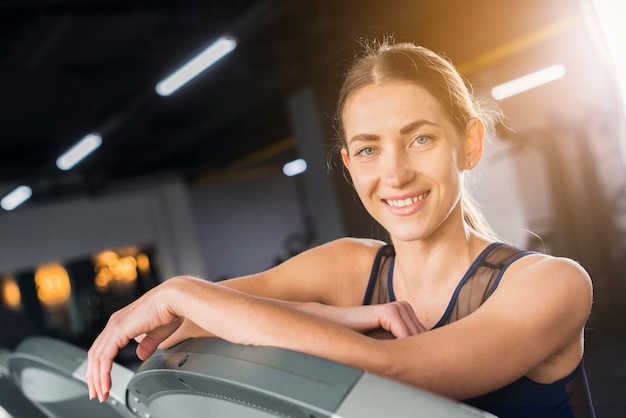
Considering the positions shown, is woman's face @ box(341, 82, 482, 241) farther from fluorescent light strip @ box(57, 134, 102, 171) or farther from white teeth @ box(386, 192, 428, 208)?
fluorescent light strip @ box(57, 134, 102, 171)

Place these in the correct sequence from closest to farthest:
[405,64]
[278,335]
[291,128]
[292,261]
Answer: [278,335], [405,64], [292,261], [291,128]

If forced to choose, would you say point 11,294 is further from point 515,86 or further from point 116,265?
point 515,86

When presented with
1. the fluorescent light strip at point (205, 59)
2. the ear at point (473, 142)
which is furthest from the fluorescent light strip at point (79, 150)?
the ear at point (473, 142)

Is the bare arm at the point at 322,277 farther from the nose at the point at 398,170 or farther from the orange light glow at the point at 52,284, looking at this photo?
the orange light glow at the point at 52,284

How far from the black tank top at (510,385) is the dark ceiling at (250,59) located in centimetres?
18

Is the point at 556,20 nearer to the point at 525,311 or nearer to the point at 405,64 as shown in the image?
the point at 405,64

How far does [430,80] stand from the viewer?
55 cm

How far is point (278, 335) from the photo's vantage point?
0.44 meters

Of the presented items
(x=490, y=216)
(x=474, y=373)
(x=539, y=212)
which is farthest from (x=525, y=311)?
(x=539, y=212)

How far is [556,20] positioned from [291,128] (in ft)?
1.30

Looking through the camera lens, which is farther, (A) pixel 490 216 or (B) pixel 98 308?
(B) pixel 98 308

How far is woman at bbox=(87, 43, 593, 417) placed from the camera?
451 mm

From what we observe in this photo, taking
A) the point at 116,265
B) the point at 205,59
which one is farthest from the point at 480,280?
the point at 205,59

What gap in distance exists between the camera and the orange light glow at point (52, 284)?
3.55 ft
